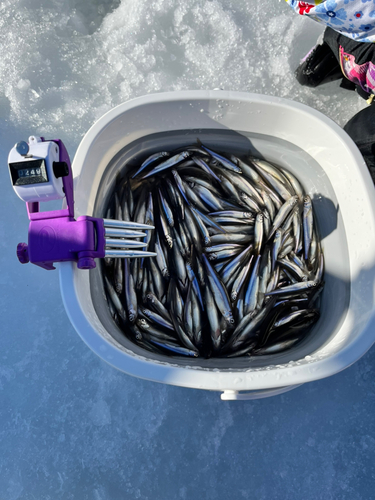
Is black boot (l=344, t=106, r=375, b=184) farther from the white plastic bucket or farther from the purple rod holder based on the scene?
the purple rod holder

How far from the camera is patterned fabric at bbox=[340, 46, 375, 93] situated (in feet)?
7.06

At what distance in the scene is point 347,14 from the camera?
64.2 inches

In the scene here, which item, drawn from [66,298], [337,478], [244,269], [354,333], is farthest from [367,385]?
[66,298]

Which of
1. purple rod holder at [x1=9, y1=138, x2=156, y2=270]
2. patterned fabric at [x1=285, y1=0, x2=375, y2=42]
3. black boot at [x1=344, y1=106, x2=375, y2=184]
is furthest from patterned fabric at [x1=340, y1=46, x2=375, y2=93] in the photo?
purple rod holder at [x1=9, y1=138, x2=156, y2=270]

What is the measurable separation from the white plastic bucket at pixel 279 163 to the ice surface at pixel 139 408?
1.64ft

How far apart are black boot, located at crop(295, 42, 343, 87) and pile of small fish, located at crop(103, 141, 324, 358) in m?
0.78

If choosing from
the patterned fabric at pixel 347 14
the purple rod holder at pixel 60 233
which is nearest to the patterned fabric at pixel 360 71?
the patterned fabric at pixel 347 14

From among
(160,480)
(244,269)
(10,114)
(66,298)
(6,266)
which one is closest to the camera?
(66,298)

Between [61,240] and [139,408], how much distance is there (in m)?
1.32

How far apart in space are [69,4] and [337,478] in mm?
4177

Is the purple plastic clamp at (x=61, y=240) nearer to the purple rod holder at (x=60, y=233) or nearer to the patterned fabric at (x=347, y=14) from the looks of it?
the purple rod holder at (x=60, y=233)

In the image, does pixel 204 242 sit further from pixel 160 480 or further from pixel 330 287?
pixel 160 480

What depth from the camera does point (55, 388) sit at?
2334 millimetres

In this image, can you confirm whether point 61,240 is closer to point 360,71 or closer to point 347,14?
point 347,14
